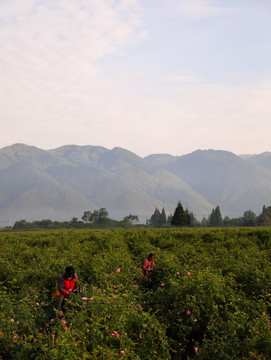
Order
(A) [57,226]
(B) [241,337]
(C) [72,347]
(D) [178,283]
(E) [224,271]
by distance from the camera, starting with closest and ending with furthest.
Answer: (C) [72,347]
(B) [241,337]
(D) [178,283]
(E) [224,271]
(A) [57,226]

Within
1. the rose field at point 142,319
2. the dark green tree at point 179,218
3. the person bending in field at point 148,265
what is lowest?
the rose field at point 142,319

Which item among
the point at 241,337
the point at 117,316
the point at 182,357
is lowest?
the point at 182,357

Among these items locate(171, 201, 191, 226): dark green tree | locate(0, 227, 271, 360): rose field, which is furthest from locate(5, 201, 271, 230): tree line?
locate(0, 227, 271, 360): rose field

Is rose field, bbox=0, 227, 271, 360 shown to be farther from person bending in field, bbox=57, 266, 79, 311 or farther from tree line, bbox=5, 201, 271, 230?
tree line, bbox=5, 201, 271, 230

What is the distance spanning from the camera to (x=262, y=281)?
473 inches

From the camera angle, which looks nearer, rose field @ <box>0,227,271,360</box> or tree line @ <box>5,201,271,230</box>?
rose field @ <box>0,227,271,360</box>

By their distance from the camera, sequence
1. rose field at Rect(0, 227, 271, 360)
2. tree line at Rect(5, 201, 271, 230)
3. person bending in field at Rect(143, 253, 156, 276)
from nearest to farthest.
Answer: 1. rose field at Rect(0, 227, 271, 360)
2. person bending in field at Rect(143, 253, 156, 276)
3. tree line at Rect(5, 201, 271, 230)

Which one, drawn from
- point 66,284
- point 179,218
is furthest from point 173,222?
point 66,284

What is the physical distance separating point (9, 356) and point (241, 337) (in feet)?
18.5

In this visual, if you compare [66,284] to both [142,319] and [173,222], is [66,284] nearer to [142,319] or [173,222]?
[142,319]

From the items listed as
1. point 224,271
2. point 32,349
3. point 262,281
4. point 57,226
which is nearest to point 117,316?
point 32,349

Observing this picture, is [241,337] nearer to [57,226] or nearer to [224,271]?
[224,271]

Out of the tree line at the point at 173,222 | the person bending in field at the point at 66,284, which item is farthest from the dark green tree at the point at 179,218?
the person bending in field at the point at 66,284

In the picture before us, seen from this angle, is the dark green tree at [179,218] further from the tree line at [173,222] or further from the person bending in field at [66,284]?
the person bending in field at [66,284]
